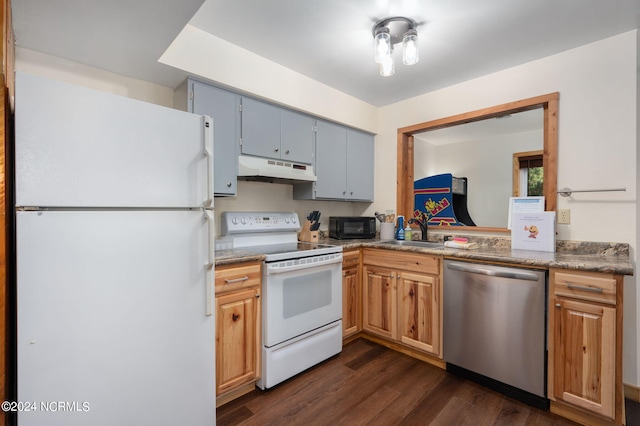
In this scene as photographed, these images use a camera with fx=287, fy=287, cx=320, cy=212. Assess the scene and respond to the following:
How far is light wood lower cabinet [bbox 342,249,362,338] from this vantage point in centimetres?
253

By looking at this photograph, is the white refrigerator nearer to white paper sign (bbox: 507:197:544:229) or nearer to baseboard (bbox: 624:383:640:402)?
white paper sign (bbox: 507:197:544:229)

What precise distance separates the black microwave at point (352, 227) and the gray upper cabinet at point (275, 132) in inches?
28.2

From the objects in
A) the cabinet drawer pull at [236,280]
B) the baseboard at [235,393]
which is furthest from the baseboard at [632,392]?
the cabinet drawer pull at [236,280]

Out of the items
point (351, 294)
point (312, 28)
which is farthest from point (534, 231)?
point (312, 28)

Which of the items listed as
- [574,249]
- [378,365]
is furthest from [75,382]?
[574,249]

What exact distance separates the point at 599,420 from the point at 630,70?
217 centimetres

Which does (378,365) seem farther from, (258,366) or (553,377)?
(553,377)

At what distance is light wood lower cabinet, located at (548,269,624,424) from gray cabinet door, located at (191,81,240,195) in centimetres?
217

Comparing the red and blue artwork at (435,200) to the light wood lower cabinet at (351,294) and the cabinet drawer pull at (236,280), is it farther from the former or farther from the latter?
the cabinet drawer pull at (236,280)

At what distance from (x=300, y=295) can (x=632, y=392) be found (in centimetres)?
224

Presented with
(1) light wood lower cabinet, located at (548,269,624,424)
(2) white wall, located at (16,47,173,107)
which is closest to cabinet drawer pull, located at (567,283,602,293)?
(1) light wood lower cabinet, located at (548,269,624,424)

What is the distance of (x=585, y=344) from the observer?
158 cm

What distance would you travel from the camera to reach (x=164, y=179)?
134cm

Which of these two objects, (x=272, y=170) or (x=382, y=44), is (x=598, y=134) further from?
(x=272, y=170)
